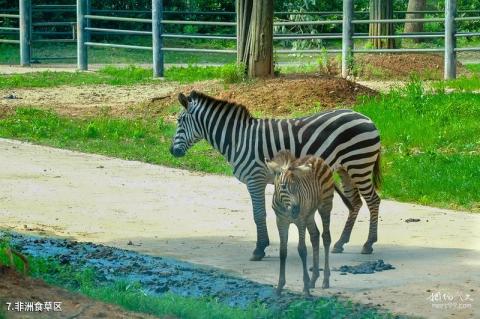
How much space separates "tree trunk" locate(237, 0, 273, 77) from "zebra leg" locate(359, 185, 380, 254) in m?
8.24

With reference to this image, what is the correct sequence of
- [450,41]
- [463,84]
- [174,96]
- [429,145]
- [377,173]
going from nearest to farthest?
[377,173], [429,145], [174,96], [463,84], [450,41]

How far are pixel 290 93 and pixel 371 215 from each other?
24.4 feet

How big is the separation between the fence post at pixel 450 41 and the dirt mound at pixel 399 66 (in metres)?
0.45

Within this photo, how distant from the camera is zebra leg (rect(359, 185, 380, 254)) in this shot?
10641mm

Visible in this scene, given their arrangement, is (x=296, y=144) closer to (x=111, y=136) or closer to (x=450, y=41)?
(x=111, y=136)

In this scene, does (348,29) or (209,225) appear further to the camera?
(348,29)

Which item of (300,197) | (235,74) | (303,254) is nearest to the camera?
(303,254)

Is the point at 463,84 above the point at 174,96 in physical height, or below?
above

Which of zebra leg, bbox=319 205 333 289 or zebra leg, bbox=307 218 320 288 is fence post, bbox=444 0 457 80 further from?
zebra leg, bbox=307 218 320 288

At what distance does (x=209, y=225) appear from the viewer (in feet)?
39.1

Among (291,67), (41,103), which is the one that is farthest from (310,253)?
(291,67)

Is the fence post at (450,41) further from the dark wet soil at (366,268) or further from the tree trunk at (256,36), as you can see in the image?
the dark wet soil at (366,268)

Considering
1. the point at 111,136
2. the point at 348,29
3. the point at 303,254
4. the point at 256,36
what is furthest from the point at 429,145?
the point at 348,29

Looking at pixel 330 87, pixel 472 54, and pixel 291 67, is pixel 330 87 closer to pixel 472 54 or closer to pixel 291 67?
pixel 291 67
